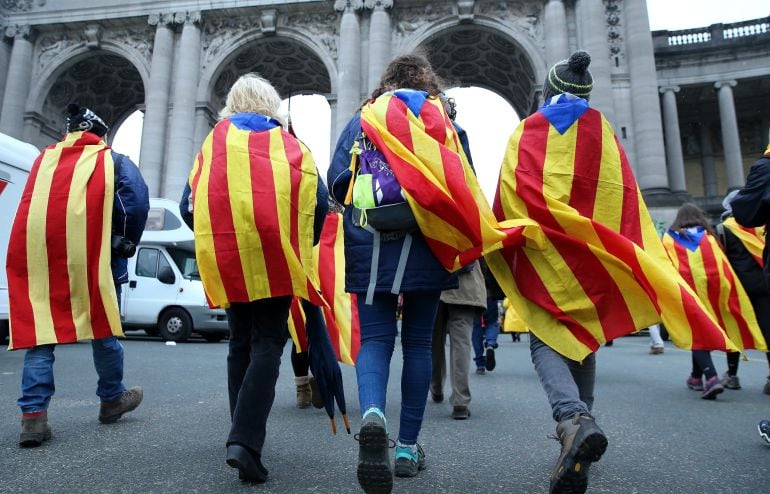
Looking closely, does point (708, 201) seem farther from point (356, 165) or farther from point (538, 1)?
point (356, 165)

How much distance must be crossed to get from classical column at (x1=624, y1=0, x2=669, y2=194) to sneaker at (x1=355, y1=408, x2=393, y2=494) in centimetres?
2163

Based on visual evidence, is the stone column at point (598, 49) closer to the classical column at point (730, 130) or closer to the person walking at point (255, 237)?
the classical column at point (730, 130)

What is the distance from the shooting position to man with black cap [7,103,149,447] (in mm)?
3307

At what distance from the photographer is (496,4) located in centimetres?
2366

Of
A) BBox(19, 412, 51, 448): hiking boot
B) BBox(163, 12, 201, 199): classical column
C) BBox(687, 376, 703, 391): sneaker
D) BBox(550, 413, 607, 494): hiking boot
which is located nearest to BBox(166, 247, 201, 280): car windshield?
BBox(19, 412, 51, 448): hiking boot

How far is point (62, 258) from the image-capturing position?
3.44 metres

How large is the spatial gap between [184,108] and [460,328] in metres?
22.2

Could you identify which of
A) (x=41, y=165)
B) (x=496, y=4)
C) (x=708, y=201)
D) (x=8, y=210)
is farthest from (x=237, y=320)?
(x=708, y=201)

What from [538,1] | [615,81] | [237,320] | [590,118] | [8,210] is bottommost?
[237,320]

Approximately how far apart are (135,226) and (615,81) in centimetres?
2261

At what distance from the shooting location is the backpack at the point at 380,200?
2.44 meters

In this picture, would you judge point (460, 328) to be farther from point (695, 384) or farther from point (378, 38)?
point (378, 38)

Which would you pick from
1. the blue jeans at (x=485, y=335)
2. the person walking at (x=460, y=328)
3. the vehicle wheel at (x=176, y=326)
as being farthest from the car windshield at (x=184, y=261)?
the person walking at (x=460, y=328)

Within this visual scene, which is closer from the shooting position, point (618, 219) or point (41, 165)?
point (618, 219)
